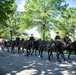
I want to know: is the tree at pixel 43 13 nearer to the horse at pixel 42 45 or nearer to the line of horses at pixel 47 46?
the line of horses at pixel 47 46

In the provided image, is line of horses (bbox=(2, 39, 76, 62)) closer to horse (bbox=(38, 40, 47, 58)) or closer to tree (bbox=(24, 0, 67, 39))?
horse (bbox=(38, 40, 47, 58))

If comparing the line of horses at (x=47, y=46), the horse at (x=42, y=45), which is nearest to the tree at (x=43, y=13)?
the line of horses at (x=47, y=46)

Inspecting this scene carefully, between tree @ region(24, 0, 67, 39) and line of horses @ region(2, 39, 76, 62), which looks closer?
line of horses @ region(2, 39, 76, 62)

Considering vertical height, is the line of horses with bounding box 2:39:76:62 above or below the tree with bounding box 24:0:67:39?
below

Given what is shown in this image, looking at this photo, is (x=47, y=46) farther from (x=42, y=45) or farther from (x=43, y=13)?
(x=43, y=13)

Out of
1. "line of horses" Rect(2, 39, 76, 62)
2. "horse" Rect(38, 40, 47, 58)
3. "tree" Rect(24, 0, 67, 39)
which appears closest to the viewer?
"line of horses" Rect(2, 39, 76, 62)

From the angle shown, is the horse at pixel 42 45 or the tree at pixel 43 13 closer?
the horse at pixel 42 45

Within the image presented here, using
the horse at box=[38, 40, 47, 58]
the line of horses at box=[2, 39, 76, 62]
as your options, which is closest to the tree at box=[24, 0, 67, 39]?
the line of horses at box=[2, 39, 76, 62]

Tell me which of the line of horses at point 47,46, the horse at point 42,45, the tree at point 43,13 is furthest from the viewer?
the tree at point 43,13

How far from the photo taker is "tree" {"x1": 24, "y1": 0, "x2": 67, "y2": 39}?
38388mm

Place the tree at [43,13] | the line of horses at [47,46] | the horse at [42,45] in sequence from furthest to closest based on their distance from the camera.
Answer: the tree at [43,13] < the horse at [42,45] < the line of horses at [47,46]

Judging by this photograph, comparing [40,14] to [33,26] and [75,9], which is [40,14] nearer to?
[33,26]

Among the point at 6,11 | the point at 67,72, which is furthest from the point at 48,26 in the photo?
the point at 67,72

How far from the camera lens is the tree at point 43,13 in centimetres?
3839
